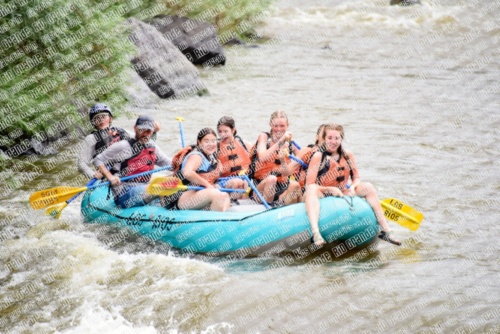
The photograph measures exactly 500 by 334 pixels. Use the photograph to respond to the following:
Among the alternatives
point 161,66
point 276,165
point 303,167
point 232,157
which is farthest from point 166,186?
point 161,66

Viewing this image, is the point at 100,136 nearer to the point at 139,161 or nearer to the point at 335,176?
the point at 139,161

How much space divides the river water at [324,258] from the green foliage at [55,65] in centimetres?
73

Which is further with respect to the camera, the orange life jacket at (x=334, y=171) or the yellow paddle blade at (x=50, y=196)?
the yellow paddle blade at (x=50, y=196)

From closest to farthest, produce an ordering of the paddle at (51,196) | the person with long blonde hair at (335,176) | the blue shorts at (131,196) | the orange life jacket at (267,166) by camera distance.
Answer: the person with long blonde hair at (335,176) → the orange life jacket at (267,166) → the blue shorts at (131,196) → the paddle at (51,196)

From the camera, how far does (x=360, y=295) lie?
18.7ft

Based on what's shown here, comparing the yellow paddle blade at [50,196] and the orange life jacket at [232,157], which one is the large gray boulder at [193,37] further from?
the orange life jacket at [232,157]

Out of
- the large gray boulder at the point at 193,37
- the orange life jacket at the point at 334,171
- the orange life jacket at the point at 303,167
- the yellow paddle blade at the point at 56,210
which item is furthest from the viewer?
the large gray boulder at the point at 193,37

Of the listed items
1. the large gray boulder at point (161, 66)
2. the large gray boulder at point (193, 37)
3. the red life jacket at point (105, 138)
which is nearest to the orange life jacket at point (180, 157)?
the red life jacket at point (105, 138)

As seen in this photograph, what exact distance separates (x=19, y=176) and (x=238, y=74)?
6.85 metres

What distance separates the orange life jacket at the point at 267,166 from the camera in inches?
273

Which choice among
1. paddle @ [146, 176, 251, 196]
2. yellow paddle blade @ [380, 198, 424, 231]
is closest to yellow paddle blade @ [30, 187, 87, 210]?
paddle @ [146, 176, 251, 196]

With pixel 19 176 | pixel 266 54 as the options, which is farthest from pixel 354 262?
pixel 266 54

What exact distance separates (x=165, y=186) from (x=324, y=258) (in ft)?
5.21

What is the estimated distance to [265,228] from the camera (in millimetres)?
6211
